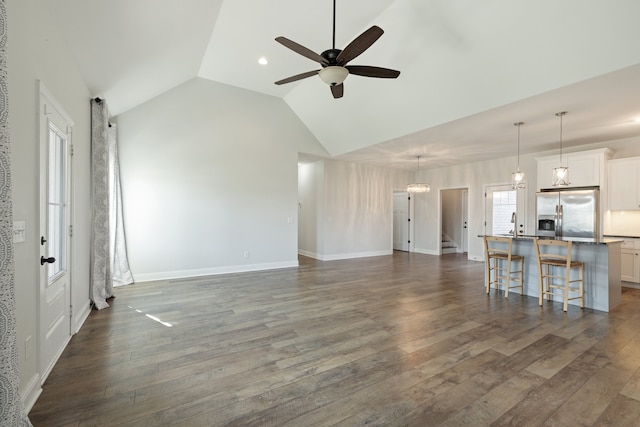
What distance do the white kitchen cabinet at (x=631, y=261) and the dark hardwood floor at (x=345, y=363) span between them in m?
1.45

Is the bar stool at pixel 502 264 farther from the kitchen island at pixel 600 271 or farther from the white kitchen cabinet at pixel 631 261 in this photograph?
the white kitchen cabinet at pixel 631 261

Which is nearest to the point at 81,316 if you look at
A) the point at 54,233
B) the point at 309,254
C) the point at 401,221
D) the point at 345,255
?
the point at 54,233

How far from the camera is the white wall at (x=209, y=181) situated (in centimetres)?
526

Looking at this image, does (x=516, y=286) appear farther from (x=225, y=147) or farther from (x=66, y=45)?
(x=66, y=45)

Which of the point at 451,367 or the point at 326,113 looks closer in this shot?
the point at 451,367

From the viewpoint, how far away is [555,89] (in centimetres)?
336

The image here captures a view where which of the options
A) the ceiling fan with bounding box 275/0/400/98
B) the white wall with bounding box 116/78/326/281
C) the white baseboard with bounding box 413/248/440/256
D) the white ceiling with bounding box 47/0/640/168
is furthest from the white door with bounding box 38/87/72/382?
the white baseboard with bounding box 413/248/440/256

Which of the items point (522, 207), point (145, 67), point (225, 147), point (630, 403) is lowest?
point (630, 403)

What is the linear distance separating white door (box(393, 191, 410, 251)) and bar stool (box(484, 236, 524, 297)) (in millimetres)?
4741

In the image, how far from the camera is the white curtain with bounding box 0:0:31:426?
1.29m

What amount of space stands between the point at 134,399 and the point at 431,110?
5080 mm

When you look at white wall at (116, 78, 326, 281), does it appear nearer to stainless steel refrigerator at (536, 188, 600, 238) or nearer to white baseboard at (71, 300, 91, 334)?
white baseboard at (71, 300, 91, 334)

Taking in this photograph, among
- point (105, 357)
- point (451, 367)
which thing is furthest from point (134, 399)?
point (451, 367)

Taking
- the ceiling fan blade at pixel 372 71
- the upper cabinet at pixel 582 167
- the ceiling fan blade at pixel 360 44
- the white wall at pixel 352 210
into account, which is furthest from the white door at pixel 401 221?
the ceiling fan blade at pixel 360 44
